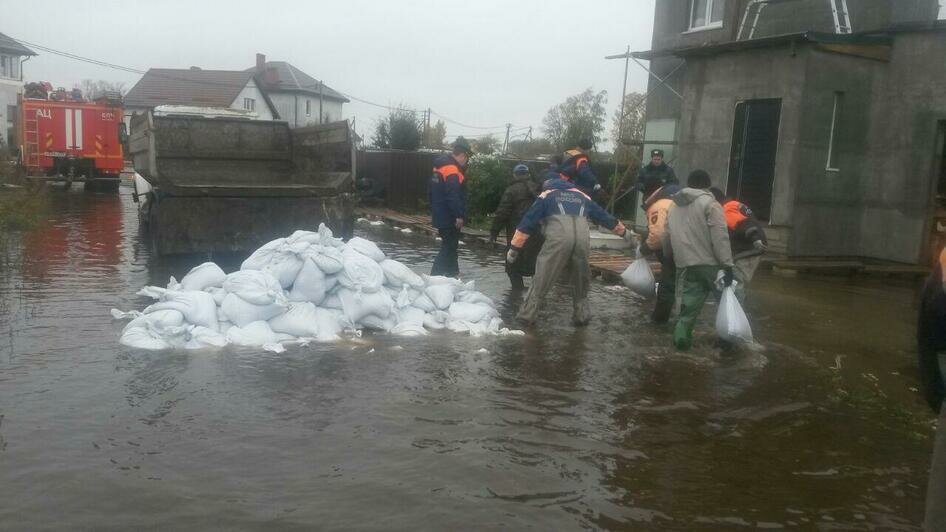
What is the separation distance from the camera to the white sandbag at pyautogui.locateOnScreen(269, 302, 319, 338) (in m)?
6.94

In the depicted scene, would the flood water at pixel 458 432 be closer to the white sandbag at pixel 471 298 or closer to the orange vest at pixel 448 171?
the white sandbag at pixel 471 298

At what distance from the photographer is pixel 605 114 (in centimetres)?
5206

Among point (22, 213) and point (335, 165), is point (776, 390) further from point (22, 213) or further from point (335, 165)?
point (22, 213)

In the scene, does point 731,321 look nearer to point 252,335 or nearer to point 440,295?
point 440,295

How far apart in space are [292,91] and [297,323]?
195 ft

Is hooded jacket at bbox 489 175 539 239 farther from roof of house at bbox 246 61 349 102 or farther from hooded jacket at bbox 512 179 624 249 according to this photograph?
roof of house at bbox 246 61 349 102

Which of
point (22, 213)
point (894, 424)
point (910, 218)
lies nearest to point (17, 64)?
point (22, 213)

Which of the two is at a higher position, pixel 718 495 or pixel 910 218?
pixel 910 218

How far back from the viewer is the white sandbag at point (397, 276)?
784cm

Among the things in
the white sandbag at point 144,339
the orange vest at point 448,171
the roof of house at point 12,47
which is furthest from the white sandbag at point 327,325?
the roof of house at point 12,47

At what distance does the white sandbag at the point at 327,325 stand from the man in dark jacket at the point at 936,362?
4.87 metres

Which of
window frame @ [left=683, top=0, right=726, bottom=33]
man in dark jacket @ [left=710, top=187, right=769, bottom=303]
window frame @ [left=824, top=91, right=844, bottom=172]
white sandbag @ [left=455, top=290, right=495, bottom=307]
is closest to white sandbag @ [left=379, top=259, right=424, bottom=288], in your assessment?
white sandbag @ [left=455, top=290, right=495, bottom=307]

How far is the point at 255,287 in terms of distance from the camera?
6.99m

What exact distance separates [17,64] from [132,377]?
54.9 m
